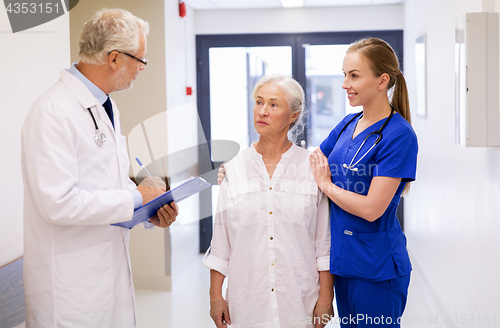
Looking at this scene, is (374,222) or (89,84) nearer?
(89,84)

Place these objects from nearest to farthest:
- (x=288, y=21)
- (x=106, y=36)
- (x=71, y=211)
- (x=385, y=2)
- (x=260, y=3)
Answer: (x=71, y=211) → (x=106, y=36) → (x=260, y=3) → (x=385, y=2) → (x=288, y=21)

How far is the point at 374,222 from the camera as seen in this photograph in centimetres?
160

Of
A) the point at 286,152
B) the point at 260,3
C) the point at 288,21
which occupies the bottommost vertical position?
the point at 286,152

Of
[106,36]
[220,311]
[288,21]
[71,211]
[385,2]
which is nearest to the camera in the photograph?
[71,211]

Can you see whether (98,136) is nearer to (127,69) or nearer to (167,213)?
(127,69)

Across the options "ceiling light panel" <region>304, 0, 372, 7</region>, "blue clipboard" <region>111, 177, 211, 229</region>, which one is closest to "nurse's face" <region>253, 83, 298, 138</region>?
"blue clipboard" <region>111, 177, 211, 229</region>

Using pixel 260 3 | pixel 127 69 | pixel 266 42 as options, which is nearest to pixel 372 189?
pixel 127 69

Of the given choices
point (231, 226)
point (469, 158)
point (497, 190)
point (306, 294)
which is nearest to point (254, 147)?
point (231, 226)

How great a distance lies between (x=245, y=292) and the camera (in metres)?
1.62

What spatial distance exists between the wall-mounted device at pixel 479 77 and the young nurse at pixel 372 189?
0.39 meters

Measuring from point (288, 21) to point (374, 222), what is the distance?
3403 mm

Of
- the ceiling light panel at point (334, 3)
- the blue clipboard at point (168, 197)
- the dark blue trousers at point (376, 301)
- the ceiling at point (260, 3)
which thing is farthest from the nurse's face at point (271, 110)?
the ceiling light panel at point (334, 3)

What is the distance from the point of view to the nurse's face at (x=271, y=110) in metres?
1.60

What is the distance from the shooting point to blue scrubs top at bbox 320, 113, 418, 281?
1529 mm
